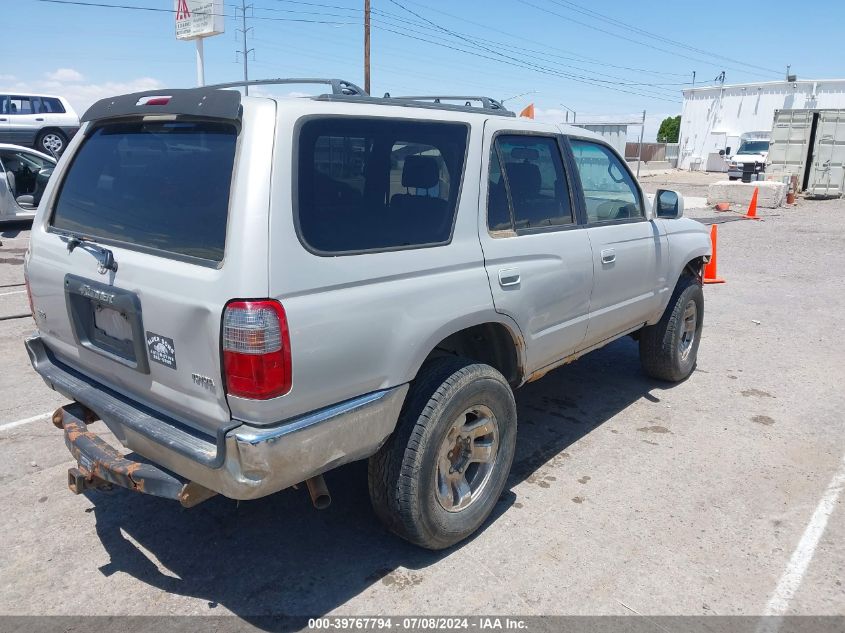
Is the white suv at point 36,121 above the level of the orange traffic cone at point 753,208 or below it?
above

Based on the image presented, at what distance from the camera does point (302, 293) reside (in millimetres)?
2377

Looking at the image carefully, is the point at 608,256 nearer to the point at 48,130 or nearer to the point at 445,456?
the point at 445,456

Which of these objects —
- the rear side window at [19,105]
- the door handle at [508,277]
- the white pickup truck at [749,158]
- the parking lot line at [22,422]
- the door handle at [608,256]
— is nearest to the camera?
the door handle at [508,277]

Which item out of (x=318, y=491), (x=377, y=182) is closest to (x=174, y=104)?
(x=377, y=182)

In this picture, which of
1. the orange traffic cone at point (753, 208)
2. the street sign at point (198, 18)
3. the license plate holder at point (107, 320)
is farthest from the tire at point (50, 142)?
the orange traffic cone at point (753, 208)

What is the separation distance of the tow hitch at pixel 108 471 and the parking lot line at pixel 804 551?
Result: 8.02 feet

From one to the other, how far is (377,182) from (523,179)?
108cm

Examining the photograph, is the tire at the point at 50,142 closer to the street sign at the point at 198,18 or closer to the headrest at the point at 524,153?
the street sign at the point at 198,18

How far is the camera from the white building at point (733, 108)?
40.4 meters

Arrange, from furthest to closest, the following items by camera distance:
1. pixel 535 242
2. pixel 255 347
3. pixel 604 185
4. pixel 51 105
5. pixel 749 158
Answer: pixel 749 158 < pixel 51 105 < pixel 604 185 < pixel 535 242 < pixel 255 347

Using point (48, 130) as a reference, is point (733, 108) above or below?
above

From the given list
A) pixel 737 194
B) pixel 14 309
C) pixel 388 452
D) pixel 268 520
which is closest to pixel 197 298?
pixel 388 452

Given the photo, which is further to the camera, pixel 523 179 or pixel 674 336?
pixel 674 336

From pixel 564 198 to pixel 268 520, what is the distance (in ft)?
7.95
